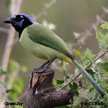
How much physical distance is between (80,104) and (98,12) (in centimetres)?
489

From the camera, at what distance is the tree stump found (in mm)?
1909

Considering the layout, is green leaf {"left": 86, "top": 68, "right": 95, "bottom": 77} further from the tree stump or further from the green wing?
the green wing

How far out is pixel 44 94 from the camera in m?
1.97

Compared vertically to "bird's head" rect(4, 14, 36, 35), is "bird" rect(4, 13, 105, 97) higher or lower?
lower

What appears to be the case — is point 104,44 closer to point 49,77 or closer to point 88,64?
point 88,64

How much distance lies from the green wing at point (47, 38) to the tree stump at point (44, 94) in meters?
0.41

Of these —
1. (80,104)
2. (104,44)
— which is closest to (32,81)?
(80,104)

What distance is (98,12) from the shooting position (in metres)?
6.66

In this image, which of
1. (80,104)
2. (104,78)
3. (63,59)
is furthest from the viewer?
(63,59)

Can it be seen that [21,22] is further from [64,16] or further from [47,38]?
[64,16]

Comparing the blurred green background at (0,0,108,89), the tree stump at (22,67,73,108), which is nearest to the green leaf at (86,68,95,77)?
the tree stump at (22,67,73,108)

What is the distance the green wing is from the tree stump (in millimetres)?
406

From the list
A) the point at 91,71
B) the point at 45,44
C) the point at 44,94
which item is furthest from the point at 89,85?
the point at 45,44

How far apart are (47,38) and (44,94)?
27.7 inches
